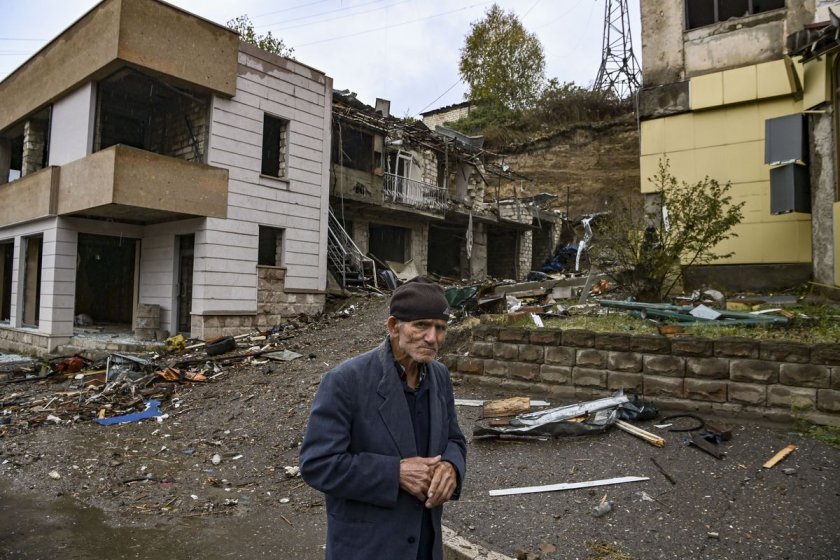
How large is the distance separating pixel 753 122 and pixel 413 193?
43.0 ft

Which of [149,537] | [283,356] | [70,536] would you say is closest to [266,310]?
[283,356]

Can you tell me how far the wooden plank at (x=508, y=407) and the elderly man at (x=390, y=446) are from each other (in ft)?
12.6

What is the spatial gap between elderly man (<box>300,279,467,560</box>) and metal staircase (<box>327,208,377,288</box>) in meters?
14.4

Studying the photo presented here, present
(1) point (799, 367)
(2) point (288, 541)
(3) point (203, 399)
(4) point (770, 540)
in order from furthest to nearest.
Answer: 1. (3) point (203, 399)
2. (1) point (799, 367)
3. (2) point (288, 541)
4. (4) point (770, 540)

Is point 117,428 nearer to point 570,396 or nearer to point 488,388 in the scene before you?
point 488,388

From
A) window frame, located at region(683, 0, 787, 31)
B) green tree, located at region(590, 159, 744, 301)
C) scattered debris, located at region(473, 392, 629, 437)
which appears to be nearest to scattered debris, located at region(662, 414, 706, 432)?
scattered debris, located at region(473, 392, 629, 437)

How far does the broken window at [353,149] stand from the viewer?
60.0 feet

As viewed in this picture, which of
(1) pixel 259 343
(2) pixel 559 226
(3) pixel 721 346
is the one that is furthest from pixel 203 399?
(2) pixel 559 226

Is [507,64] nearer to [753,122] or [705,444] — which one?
[753,122]

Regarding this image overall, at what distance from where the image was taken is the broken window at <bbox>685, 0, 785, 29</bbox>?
9906mm

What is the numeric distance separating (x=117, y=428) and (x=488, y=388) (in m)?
5.31

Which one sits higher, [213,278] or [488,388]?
[213,278]

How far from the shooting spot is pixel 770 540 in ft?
11.0

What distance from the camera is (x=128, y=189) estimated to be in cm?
1124
